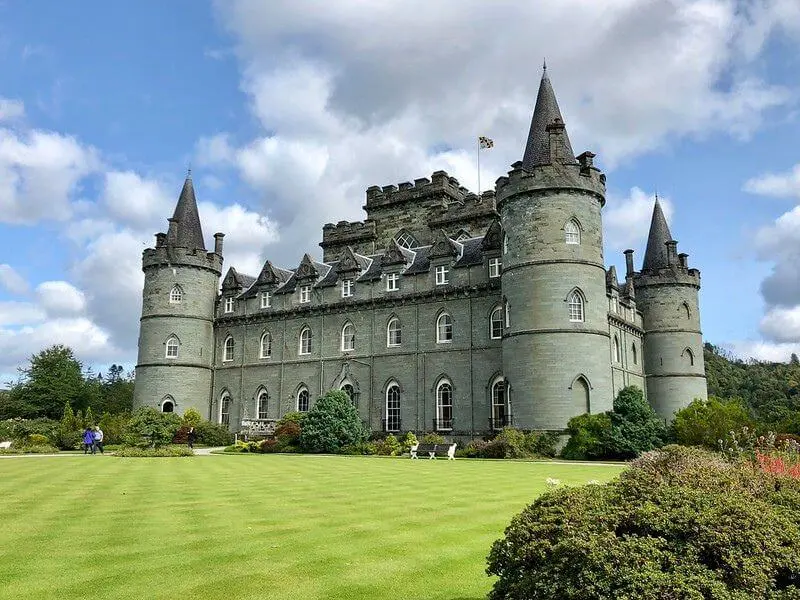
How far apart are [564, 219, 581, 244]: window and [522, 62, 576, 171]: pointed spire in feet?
10.8

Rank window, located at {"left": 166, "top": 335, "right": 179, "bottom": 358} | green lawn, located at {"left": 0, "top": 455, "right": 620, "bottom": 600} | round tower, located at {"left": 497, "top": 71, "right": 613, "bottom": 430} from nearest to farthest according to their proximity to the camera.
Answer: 1. green lawn, located at {"left": 0, "top": 455, "right": 620, "bottom": 600}
2. round tower, located at {"left": 497, "top": 71, "right": 613, "bottom": 430}
3. window, located at {"left": 166, "top": 335, "right": 179, "bottom": 358}

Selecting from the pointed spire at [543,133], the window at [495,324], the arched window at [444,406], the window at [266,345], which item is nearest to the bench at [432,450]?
the arched window at [444,406]

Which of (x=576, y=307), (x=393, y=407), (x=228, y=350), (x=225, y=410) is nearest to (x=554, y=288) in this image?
(x=576, y=307)

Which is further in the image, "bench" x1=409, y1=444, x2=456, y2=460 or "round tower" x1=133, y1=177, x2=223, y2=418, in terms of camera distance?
"round tower" x1=133, y1=177, x2=223, y2=418

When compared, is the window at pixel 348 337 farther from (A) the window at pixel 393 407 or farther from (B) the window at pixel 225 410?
(B) the window at pixel 225 410

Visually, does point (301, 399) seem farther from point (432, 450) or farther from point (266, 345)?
point (432, 450)

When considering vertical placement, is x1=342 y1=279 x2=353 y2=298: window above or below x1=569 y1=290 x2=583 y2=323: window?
above

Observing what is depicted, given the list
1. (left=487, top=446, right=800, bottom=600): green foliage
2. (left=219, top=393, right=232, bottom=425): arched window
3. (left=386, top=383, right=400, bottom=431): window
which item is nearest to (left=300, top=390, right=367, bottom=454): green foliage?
(left=386, top=383, right=400, bottom=431): window

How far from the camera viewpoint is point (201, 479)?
18.6m

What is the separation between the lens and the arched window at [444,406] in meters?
39.8

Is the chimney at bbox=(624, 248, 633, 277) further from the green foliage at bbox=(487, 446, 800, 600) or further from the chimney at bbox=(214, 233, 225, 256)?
the green foliage at bbox=(487, 446, 800, 600)

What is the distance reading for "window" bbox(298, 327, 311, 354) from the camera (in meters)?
46.9

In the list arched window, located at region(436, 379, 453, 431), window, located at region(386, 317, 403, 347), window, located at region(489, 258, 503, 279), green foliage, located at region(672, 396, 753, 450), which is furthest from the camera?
window, located at region(386, 317, 403, 347)

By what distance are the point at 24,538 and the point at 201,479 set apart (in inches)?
343
